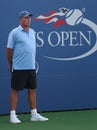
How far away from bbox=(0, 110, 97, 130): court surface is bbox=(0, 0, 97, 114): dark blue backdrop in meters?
0.22

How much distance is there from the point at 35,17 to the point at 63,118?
66.0 inches

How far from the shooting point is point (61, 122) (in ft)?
23.7

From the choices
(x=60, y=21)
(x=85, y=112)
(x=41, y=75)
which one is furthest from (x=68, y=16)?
(x=85, y=112)

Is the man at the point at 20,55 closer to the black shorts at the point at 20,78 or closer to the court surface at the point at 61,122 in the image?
the black shorts at the point at 20,78

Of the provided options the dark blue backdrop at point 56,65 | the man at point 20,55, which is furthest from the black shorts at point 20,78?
the dark blue backdrop at point 56,65

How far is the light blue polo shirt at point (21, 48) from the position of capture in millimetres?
7113

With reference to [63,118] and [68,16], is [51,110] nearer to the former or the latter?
[63,118]

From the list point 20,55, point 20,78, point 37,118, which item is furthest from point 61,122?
point 20,55

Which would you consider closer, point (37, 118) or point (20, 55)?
point (20, 55)

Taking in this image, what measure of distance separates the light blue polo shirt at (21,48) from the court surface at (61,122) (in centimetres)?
82

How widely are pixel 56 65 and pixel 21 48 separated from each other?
1313mm

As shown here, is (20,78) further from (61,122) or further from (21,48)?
(61,122)

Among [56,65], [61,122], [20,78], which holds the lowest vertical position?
[61,122]

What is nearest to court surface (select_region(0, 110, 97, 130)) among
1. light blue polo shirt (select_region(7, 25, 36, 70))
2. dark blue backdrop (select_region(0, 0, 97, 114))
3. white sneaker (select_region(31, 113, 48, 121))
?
white sneaker (select_region(31, 113, 48, 121))
